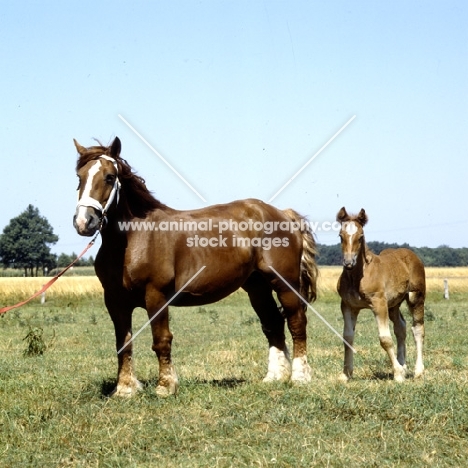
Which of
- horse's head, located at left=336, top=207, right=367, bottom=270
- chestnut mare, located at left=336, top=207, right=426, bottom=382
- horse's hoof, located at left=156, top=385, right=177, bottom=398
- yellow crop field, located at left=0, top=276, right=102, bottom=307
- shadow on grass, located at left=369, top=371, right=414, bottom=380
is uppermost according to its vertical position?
yellow crop field, located at left=0, top=276, right=102, bottom=307

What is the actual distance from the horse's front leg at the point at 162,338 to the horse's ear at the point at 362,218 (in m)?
2.95

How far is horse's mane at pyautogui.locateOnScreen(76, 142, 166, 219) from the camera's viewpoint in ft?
24.0

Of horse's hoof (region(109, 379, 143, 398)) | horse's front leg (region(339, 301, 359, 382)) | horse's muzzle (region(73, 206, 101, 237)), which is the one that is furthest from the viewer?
horse's front leg (region(339, 301, 359, 382))

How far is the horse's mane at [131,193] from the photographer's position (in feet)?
24.0

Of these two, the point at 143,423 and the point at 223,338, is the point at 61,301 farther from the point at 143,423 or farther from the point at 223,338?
the point at 143,423

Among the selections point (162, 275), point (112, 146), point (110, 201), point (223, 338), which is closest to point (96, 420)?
point (162, 275)

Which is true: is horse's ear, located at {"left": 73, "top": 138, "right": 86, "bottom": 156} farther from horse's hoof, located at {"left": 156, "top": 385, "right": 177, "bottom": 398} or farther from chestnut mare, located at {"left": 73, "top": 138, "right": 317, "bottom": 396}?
horse's hoof, located at {"left": 156, "top": 385, "right": 177, "bottom": 398}

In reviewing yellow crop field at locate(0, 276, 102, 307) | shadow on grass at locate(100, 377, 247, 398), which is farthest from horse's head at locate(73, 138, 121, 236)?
yellow crop field at locate(0, 276, 102, 307)

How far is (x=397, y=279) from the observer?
9.23 metres

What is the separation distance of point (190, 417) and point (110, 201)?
240 centimetres

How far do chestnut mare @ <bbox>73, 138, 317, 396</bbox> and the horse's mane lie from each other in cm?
1

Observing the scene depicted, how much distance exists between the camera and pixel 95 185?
6.84 meters

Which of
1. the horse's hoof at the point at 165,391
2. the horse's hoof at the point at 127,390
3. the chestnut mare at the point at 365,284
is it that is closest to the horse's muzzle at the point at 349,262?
the chestnut mare at the point at 365,284

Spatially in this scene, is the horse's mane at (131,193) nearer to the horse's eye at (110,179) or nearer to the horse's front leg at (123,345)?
the horse's eye at (110,179)
